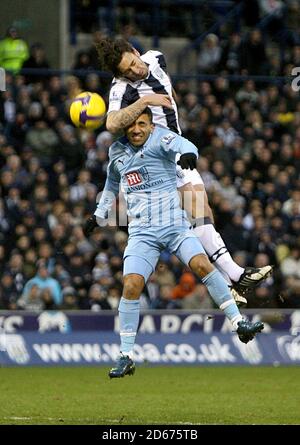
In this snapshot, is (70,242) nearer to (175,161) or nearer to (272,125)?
(272,125)

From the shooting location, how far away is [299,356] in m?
18.7

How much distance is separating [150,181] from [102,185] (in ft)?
32.3

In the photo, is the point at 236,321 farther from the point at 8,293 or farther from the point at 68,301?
the point at 8,293

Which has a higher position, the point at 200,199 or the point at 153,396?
the point at 200,199

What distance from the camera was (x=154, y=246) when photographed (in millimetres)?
11727

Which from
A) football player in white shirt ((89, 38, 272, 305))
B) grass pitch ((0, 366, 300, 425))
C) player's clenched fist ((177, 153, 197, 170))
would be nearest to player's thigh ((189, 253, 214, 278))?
football player in white shirt ((89, 38, 272, 305))

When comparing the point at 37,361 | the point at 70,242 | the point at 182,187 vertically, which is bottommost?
the point at 37,361

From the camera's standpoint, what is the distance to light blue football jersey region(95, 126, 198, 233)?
11.6 meters

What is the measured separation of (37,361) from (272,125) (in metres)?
8.10

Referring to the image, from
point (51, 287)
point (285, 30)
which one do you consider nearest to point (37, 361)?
point (51, 287)

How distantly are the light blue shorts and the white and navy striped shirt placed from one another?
3.89ft

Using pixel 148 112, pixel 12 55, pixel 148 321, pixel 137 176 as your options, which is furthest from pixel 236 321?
pixel 12 55

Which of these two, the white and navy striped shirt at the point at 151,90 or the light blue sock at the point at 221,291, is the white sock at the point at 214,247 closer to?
the light blue sock at the point at 221,291
